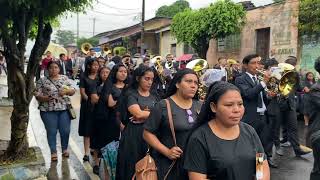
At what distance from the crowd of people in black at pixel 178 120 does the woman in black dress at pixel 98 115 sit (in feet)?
0.05

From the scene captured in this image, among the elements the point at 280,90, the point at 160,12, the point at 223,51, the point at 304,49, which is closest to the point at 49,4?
the point at 280,90

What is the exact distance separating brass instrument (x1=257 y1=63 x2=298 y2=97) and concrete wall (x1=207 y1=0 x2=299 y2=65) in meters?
11.0

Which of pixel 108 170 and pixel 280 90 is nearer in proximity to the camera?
pixel 108 170

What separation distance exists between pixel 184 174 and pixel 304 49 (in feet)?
50.0

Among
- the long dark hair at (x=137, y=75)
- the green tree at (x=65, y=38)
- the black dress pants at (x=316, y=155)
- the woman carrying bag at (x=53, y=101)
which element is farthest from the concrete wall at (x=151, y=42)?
the green tree at (x=65, y=38)

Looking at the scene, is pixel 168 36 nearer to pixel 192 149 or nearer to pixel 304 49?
pixel 304 49

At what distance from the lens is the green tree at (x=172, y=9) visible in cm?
6253

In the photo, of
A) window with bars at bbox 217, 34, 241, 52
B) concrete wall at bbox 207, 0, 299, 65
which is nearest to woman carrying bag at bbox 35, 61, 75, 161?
concrete wall at bbox 207, 0, 299, 65

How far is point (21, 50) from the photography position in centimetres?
639

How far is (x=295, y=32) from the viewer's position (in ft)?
57.7

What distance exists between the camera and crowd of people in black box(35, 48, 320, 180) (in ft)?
9.01

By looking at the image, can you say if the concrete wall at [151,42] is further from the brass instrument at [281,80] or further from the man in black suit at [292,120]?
the brass instrument at [281,80]

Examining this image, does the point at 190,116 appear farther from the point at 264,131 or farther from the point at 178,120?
the point at 264,131

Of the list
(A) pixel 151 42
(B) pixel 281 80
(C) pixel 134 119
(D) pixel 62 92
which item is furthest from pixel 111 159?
(A) pixel 151 42
